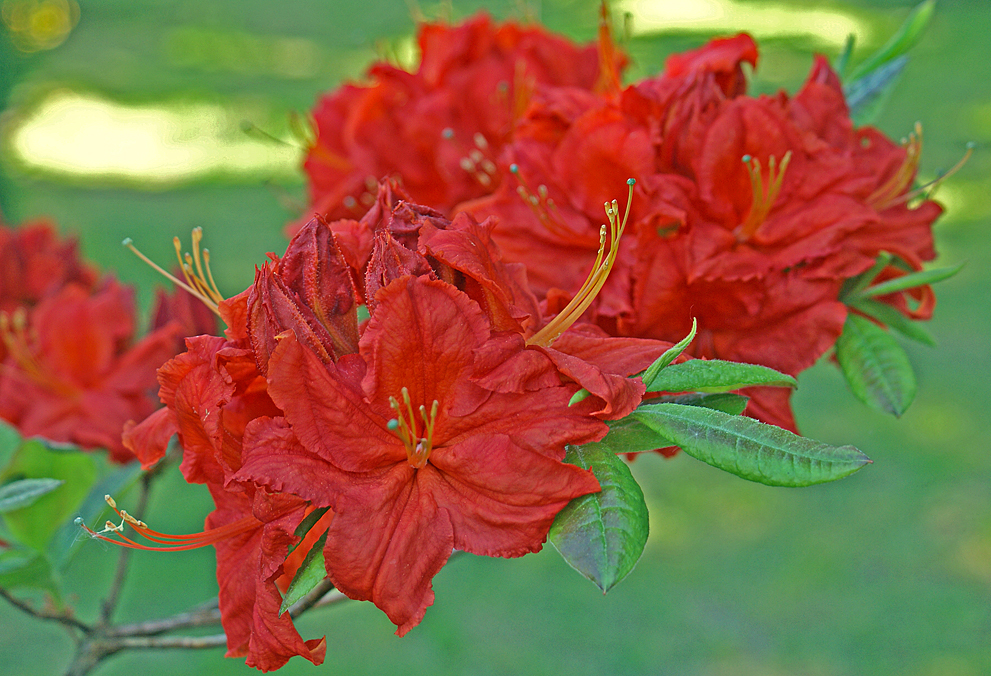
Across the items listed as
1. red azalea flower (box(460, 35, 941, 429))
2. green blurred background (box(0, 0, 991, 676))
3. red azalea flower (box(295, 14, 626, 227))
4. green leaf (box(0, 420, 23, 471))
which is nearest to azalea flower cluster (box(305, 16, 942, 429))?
red azalea flower (box(460, 35, 941, 429))

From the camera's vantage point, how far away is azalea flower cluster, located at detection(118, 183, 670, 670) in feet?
2.16

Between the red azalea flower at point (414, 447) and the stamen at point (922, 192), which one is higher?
the stamen at point (922, 192)

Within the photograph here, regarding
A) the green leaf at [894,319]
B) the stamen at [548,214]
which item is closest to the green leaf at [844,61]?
the green leaf at [894,319]

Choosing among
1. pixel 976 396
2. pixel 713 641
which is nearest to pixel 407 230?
pixel 713 641

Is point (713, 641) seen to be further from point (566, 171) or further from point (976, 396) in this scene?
point (566, 171)

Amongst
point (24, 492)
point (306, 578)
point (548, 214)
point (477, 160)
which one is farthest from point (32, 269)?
point (306, 578)

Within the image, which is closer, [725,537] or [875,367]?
[875,367]

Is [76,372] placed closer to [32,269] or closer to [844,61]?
[32,269]

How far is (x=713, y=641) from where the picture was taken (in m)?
2.60

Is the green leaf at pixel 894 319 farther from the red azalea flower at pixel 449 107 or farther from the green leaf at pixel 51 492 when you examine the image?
the green leaf at pixel 51 492

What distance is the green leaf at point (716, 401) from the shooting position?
77 centimetres

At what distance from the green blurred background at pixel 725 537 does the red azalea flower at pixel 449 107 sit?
0.20 metres

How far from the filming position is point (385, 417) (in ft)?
2.28

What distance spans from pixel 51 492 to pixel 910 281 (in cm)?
97
